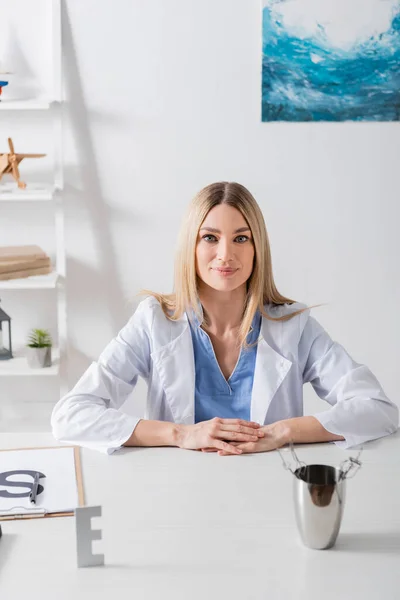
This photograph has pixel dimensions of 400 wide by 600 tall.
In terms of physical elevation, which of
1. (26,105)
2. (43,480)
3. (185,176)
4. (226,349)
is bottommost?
(43,480)

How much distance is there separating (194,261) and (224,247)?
0.29ft

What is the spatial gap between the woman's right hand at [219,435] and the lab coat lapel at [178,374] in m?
0.21

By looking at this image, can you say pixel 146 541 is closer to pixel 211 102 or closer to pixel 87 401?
pixel 87 401

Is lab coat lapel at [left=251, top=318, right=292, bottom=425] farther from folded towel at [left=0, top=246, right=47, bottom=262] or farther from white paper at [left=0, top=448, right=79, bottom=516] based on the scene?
folded towel at [left=0, top=246, right=47, bottom=262]

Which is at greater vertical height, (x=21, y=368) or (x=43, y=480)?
(x=43, y=480)

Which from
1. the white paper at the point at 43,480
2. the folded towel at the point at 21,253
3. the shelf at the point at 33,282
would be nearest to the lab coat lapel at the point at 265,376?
the white paper at the point at 43,480

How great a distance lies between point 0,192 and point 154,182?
0.59 m

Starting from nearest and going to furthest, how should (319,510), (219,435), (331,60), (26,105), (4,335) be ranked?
(319,510) < (219,435) < (26,105) < (331,60) < (4,335)

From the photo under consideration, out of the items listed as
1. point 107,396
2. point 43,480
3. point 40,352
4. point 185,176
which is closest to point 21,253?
point 40,352

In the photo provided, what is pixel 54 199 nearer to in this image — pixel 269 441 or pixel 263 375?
pixel 263 375

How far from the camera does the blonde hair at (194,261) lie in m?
1.84

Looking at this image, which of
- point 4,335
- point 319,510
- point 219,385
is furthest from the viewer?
point 4,335

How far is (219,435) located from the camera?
161cm

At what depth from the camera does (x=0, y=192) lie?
115 inches
